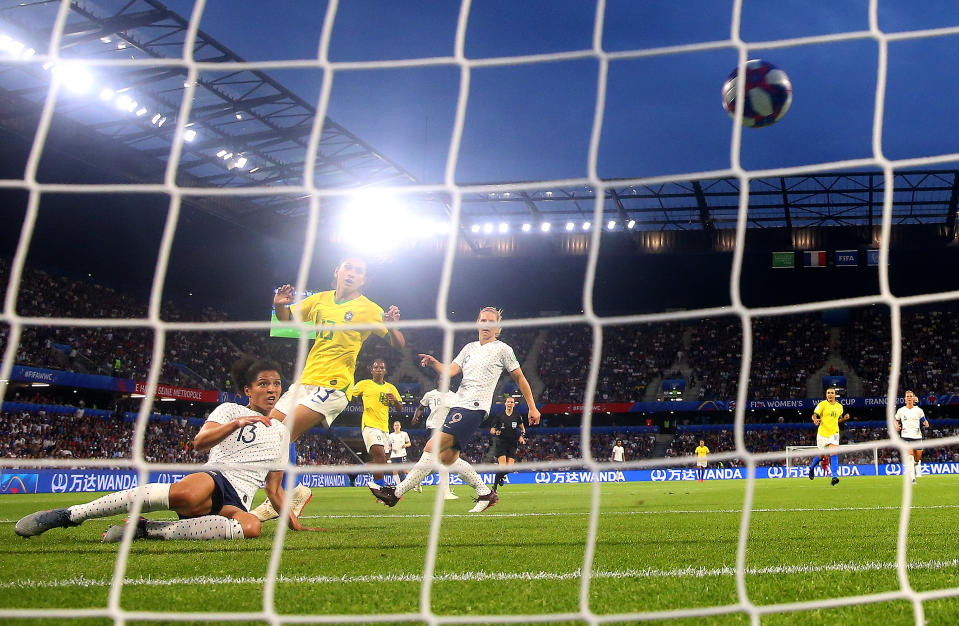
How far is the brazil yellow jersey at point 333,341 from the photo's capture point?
6246 mm

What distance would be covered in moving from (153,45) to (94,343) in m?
10.6

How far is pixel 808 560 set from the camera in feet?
13.2

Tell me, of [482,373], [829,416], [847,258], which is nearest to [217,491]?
[482,373]

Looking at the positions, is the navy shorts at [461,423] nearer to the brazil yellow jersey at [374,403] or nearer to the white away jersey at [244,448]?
the white away jersey at [244,448]

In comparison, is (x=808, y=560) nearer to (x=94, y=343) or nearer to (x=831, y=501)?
(x=831, y=501)

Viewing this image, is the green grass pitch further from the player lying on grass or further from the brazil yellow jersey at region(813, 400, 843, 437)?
the brazil yellow jersey at region(813, 400, 843, 437)

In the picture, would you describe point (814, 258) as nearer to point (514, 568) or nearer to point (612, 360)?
point (612, 360)

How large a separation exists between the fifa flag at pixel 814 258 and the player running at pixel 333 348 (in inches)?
1036

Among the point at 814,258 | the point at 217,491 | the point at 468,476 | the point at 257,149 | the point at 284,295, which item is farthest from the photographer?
the point at 814,258

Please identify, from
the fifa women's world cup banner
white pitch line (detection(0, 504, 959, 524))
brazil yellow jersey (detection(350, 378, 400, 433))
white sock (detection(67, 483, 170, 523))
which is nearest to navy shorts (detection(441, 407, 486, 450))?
white pitch line (detection(0, 504, 959, 524))

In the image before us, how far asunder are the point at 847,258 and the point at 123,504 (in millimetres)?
28866

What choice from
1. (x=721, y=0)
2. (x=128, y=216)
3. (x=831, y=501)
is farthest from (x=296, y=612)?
(x=721, y=0)

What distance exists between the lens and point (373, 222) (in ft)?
90.4

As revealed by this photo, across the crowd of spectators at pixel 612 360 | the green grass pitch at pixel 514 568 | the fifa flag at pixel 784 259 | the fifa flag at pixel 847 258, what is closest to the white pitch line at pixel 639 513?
the green grass pitch at pixel 514 568
